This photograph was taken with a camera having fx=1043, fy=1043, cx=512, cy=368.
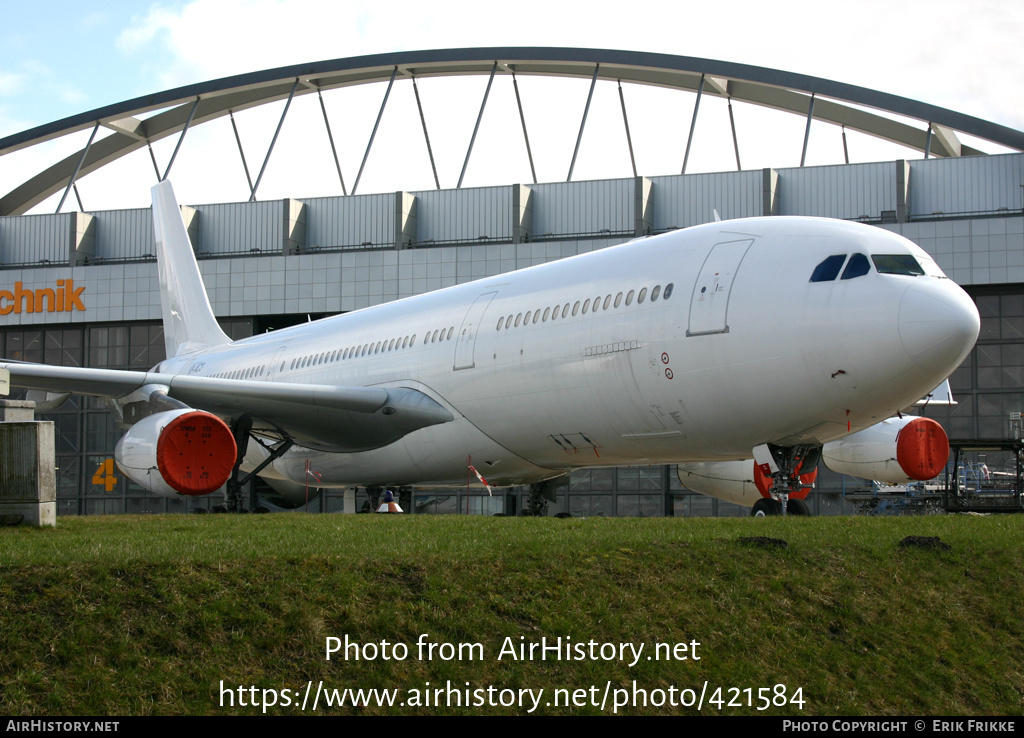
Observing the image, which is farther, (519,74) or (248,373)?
(519,74)

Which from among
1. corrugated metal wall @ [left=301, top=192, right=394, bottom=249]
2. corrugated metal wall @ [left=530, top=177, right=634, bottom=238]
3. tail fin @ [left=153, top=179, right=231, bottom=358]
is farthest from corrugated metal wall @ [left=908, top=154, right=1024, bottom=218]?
tail fin @ [left=153, top=179, right=231, bottom=358]

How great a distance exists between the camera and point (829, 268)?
10.8 metres

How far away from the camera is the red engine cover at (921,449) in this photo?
43.8ft

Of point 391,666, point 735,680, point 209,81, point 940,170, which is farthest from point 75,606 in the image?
point 209,81

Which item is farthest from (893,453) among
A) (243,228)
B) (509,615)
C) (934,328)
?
(243,228)

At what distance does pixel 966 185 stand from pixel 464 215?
46.5 ft

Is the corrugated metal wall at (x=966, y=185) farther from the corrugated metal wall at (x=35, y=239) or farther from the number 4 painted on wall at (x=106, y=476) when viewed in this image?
the corrugated metal wall at (x=35, y=239)

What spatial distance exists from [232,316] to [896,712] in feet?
95.3

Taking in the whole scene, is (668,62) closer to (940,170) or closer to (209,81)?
(940,170)

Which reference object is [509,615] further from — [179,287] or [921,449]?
[179,287]

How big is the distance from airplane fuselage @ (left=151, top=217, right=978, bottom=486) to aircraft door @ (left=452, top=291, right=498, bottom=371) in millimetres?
28

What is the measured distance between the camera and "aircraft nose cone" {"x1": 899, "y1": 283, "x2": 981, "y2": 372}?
33.1 feet

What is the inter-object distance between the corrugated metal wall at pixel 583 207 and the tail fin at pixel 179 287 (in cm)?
1078

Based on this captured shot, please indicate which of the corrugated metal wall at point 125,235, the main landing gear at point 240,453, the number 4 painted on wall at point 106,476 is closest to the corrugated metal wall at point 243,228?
the corrugated metal wall at point 125,235
